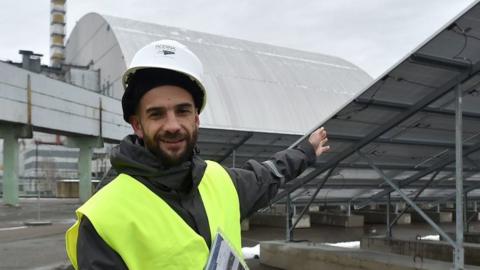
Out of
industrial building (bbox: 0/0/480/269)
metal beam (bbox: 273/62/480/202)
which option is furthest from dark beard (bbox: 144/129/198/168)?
metal beam (bbox: 273/62/480/202)

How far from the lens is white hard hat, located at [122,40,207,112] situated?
1.88 meters

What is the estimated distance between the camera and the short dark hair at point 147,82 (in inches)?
74.4

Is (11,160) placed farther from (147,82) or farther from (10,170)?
(147,82)

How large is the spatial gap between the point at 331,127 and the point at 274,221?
11.4 metres

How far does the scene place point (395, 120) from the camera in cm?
659

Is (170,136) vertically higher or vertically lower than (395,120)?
lower

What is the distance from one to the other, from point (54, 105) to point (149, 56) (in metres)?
25.6

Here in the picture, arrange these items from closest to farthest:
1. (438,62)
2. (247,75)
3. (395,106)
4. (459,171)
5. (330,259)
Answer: (438,62)
(459,171)
(395,106)
(330,259)
(247,75)

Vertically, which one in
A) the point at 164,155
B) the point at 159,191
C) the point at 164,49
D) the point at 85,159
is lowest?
the point at 159,191

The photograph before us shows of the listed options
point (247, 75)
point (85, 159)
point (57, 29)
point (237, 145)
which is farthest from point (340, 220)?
point (57, 29)

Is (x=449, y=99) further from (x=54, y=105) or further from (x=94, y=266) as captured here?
(x=54, y=105)

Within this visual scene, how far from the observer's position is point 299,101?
3131 centimetres

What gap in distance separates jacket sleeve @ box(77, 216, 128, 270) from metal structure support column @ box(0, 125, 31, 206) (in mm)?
24773

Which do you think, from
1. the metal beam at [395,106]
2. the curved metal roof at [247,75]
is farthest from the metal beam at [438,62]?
the curved metal roof at [247,75]
